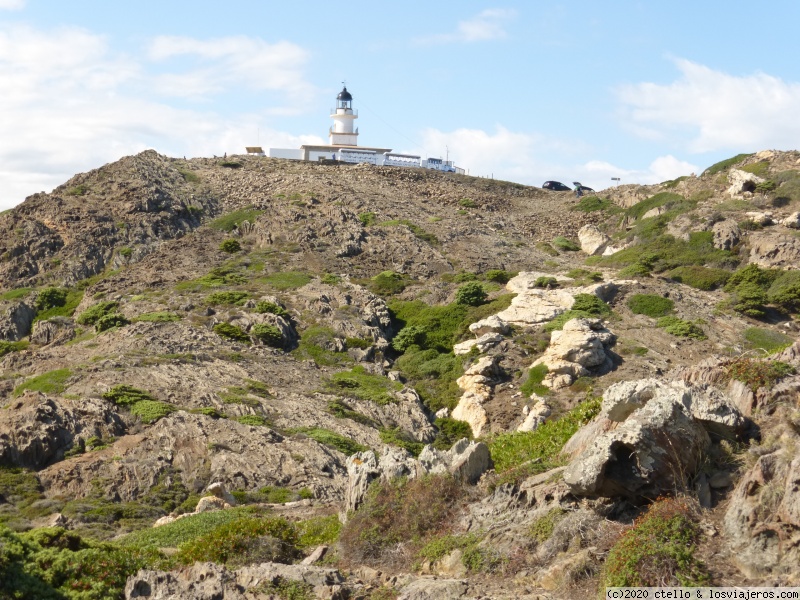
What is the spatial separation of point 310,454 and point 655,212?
46039 millimetres

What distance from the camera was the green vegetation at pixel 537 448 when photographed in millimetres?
15656

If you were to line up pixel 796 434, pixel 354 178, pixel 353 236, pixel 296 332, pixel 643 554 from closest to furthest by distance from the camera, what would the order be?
1. pixel 643 554
2. pixel 796 434
3. pixel 296 332
4. pixel 353 236
5. pixel 354 178

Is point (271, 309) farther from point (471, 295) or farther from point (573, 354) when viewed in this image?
point (573, 354)

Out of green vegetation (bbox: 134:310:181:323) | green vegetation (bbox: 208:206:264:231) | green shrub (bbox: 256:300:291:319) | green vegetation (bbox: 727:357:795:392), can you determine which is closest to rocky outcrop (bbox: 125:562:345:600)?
green vegetation (bbox: 727:357:795:392)

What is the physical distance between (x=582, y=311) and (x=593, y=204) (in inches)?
1378

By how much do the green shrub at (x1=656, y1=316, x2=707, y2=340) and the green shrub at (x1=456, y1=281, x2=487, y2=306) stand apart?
9199 mm

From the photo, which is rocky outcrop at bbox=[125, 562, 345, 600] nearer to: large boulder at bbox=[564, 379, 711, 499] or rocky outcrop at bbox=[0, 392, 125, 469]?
large boulder at bbox=[564, 379, 711, 499]

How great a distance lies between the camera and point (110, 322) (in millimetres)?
42188

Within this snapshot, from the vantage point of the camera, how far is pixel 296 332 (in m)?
43.6

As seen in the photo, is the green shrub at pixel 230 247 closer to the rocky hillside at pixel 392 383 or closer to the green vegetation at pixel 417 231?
the rocky hillside at pixel 392 383

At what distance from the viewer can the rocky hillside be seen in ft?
43.3

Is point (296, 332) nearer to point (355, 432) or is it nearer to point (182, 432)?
point (355, 432)

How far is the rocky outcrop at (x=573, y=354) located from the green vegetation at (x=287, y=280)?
51.9 ft

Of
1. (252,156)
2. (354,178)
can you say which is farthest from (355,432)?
(252,156)
